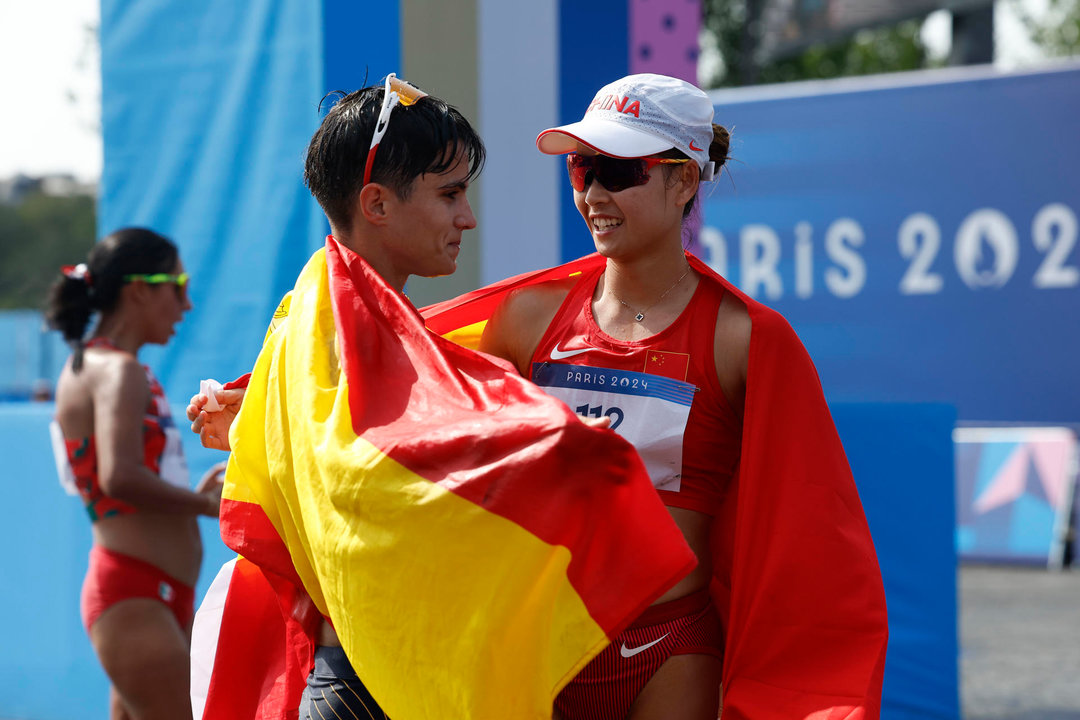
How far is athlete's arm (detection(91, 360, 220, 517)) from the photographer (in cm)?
361

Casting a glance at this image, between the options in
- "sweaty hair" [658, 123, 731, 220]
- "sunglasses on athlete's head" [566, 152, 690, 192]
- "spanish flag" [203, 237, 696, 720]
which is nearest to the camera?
"spanish flag" [203, 237, 696, 720]

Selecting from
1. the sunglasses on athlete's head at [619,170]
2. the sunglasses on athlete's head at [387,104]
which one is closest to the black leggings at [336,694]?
the sunglasses on athlete's head at [387,104]

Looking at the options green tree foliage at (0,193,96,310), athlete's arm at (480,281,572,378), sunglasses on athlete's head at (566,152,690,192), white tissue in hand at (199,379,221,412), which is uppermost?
sunglasses on athlete's head at (566,152,690,192)

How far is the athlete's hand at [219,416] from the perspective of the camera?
2266 mm

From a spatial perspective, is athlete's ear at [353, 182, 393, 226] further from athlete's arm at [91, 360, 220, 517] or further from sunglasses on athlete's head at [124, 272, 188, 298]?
sunglasses on athlete's head at [124, 272, 188, 298]

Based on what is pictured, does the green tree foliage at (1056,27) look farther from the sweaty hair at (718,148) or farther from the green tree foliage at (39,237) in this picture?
the green tree foliage at (39,237)

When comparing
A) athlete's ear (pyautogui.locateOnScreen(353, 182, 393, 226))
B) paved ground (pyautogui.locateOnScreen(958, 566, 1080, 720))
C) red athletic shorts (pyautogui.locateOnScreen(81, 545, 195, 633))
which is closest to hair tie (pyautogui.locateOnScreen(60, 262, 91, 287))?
red athletic shorts (pyautogui.locateOnScreen(81, 545, 195, 633))

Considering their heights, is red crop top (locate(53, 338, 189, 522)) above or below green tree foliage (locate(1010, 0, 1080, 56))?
below

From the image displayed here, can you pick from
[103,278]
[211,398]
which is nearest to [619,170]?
[211,398]

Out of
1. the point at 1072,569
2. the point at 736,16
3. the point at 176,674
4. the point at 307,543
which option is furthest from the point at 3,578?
the point at 736,16

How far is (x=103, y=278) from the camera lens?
396cm

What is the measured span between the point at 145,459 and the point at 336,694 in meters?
2.02

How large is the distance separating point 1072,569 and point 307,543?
28.8ft

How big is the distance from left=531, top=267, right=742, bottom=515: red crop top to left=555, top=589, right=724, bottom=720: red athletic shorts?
21cm
